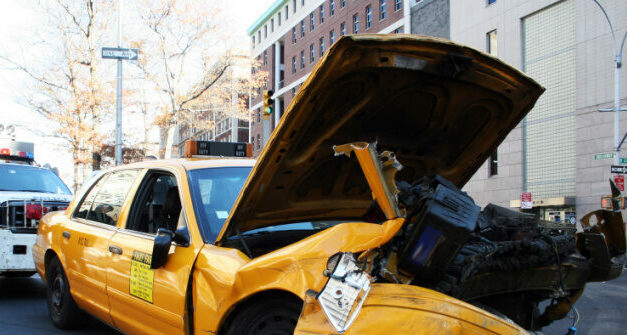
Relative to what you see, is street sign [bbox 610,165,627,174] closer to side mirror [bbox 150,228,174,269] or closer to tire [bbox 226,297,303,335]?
side mirror [bbox 150,228,174,269]

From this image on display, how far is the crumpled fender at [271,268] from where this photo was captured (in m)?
2.47

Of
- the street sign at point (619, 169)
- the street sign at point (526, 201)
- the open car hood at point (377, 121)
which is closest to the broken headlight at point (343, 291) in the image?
the open car hood at point (377, 121)

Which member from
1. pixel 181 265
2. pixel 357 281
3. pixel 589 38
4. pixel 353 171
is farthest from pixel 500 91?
pixel 589 38

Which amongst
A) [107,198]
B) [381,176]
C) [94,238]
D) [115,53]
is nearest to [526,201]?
[115,53]

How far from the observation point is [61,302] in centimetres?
520

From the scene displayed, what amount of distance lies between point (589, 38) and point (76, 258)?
81.7 ft

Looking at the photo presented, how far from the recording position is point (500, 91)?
3389 mm

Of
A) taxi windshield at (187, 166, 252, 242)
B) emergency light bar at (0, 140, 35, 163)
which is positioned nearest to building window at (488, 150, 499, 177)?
emergency light bar at (0, 140, 35, 163)

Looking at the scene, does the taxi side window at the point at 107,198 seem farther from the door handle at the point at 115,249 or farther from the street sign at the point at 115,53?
the street sign at the point at 115,53

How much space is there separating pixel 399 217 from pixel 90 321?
14.0 ft

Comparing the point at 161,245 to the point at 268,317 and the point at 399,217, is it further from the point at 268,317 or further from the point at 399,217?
the point at 399,217

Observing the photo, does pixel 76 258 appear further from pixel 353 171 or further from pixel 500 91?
pixel 500 91

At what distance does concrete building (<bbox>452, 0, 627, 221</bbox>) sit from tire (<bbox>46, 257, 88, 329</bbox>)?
22960mm

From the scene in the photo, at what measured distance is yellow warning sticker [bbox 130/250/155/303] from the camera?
3566 millimetres
